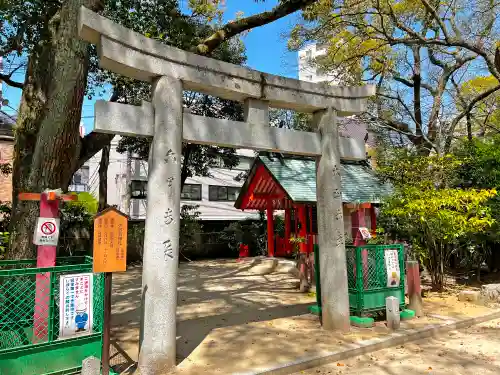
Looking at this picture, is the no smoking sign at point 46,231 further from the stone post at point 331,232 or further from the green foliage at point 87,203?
the green foliage at point 87,203

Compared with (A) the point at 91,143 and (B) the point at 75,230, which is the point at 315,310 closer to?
(A) the point at 91,143

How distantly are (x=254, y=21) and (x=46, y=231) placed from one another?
6.42m

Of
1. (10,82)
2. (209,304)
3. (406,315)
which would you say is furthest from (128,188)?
(406,315)

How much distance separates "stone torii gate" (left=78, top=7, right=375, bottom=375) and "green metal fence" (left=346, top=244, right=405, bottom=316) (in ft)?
1.83

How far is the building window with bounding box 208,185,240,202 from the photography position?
2923cm

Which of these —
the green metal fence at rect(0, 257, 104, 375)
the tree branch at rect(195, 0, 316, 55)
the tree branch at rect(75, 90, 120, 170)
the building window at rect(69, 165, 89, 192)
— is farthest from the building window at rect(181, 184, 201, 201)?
the green metal fence at rect(0, 257, 104, 375)

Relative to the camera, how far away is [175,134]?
5.30 meters

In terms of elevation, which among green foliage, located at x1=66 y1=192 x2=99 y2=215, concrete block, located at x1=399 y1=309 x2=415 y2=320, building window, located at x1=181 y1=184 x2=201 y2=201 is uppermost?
building window, located at x1=181 y1=184 x2=201 y2=201

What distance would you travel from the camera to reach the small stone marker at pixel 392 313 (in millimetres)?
6762

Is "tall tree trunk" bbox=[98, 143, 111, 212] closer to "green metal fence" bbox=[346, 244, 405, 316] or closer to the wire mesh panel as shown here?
the wire mesh panel

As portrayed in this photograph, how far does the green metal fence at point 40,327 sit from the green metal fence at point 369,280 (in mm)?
4612

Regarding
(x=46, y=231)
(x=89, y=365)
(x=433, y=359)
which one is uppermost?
(x=46, y=231)

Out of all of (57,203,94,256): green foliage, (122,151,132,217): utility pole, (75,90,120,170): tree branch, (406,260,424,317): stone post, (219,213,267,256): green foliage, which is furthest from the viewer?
(122,151,132,217): utility pole

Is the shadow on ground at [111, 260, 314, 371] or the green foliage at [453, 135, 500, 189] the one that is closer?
the shadow on ground at [111, 260, 314, 371]
